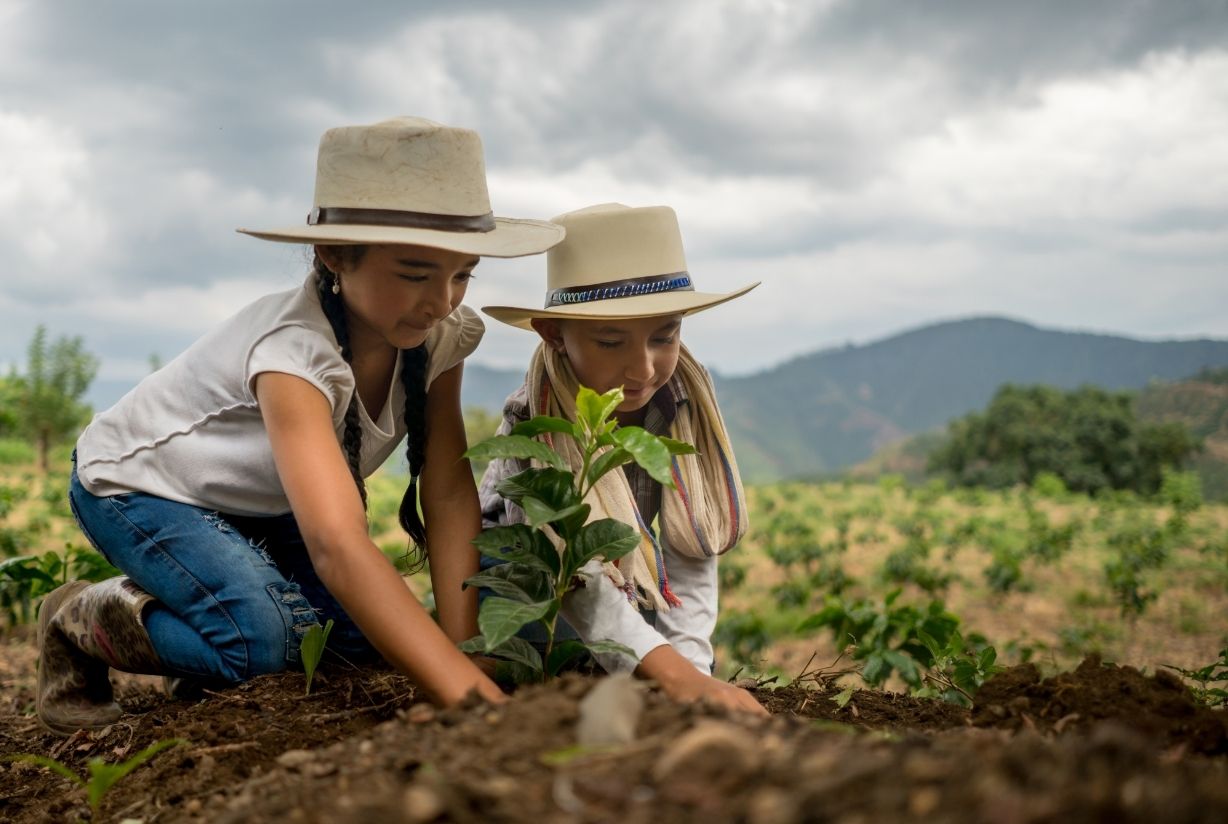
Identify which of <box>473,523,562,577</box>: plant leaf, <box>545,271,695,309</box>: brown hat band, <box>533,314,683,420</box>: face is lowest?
<box>473,523,562,577</box>: plant leaf

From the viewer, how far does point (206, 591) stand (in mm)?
2545

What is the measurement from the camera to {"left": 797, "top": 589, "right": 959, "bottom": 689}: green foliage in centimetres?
340

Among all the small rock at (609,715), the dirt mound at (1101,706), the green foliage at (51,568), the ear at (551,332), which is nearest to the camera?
the small rock at (609,715)

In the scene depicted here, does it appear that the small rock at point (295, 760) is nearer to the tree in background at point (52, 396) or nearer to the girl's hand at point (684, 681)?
the girl's hand at point (684, 681)

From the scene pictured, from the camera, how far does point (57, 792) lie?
86.8 inches

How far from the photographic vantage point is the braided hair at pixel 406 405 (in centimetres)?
249

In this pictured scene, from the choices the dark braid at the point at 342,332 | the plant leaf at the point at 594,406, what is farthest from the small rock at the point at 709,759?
the dark braid at the point at 342,332

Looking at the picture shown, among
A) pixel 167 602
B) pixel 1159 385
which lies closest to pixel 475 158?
pixel 167 602

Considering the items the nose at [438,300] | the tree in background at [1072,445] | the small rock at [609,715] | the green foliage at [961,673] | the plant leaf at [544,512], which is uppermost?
the nose at [438,300]

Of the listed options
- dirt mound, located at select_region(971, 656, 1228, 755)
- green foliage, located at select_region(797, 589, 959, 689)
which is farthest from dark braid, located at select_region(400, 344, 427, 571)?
dirt mound, located at select_region(971, 656, 1228, 755)

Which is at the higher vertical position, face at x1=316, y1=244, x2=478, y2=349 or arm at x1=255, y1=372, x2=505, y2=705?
face at x1=316, y1=244, x2=478, y2=349

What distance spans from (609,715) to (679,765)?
0.19 metres

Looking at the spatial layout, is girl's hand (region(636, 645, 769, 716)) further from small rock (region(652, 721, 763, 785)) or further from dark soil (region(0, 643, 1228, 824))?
small rock (region(652, 721, 763, 785))

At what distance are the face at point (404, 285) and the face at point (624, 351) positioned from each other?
37 cm
